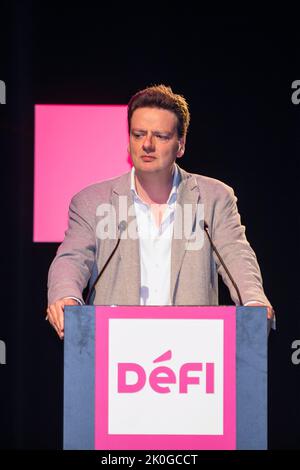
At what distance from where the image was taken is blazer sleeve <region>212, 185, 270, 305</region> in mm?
2496

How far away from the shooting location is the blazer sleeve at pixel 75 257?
2461mm

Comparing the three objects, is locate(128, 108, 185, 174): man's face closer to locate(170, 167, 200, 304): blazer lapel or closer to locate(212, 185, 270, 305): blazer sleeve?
locate(170, 167, 200, 304): blazer lapel

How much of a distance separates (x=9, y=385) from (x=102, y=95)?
138 cm

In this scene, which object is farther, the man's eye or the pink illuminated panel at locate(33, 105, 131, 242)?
the pink illuminated panel at locate(33, 105, 131, 242)

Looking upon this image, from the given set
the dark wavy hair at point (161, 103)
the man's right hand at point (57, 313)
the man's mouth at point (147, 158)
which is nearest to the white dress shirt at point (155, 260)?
the man's mouth at point (147, 158)

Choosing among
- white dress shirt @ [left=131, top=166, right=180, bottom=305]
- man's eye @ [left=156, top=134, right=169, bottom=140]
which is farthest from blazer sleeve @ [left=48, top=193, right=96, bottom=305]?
man's eye @ [left=156, top=134, right=169, bottom=140]

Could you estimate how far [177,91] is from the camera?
3.71 metres

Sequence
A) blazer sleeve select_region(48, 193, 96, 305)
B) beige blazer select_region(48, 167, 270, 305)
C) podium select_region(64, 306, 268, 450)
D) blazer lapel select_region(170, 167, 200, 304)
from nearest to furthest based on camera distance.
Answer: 1. podium select_region(64, 306, 268, 450)
2. blazer sleeve select_region(48, 193, 96, 305)
3. beige blazer select_region(48, 167, 270, 305)
4. blazer lapel select_region(170, 167, 200, 304)

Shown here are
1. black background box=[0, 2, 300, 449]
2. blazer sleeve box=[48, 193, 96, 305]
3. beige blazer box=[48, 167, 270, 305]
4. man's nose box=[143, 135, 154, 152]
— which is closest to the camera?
blazer sleeve box=[48, 193, 96, 305]

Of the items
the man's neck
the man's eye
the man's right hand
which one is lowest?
the man's right hand

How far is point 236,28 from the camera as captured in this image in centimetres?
374
